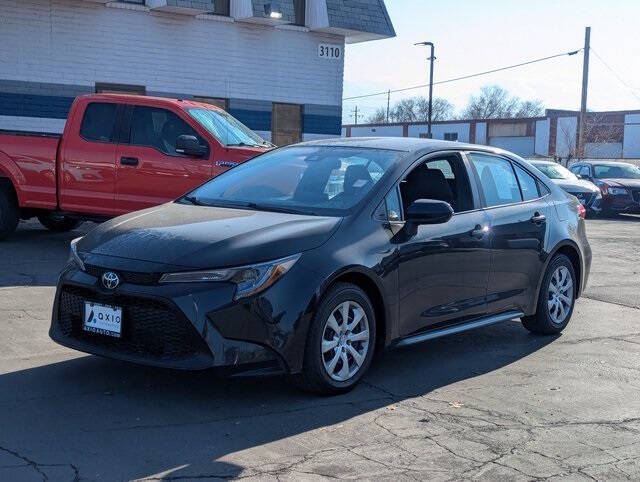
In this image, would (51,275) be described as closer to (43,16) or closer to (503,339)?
(503,339)

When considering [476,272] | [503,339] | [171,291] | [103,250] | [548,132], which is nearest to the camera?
[171,291]

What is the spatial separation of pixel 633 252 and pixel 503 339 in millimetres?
7830

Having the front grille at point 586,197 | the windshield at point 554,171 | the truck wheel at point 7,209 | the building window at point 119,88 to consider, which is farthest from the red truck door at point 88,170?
the front grille at point 586,197

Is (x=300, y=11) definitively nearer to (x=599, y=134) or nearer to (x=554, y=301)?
(x=554, y=301)

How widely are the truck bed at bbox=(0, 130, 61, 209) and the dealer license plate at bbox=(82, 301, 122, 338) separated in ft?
20.2

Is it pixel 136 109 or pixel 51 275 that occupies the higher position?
pixel 136 109

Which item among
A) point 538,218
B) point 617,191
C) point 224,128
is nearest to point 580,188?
point 617,191

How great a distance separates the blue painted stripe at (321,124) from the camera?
75.2 ft

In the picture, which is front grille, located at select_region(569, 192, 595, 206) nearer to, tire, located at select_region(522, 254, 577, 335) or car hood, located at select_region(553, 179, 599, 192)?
car hood, located at select_region(553, 179, 599, 192)

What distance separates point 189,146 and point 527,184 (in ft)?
14.9

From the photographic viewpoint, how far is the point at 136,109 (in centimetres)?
1125

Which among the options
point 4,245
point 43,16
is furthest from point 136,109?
point 43,16

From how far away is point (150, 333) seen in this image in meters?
5.16

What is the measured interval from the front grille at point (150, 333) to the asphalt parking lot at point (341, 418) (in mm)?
A: 354
